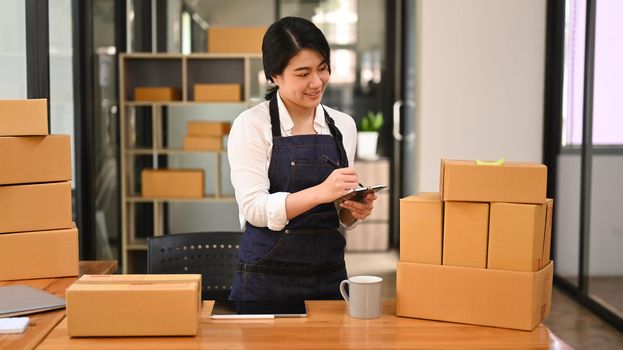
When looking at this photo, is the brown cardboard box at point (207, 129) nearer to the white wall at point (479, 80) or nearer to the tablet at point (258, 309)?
the white wall at point (479, 80)

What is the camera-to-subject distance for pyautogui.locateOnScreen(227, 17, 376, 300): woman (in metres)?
2.19

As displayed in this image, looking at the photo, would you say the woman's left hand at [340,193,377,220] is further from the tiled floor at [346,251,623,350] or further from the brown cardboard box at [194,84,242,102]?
the brown cardboard box at [194,84,242,102]

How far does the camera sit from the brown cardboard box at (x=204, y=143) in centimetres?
560

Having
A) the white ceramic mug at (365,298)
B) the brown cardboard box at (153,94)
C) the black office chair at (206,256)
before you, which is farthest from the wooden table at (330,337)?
the brown cardboard box at (153,94)

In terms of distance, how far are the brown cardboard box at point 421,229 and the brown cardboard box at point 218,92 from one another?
3772 millimetres

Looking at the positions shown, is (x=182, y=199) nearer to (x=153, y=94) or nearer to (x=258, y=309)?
(x=153, y=94)

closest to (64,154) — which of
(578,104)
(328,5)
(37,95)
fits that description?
(37,95)

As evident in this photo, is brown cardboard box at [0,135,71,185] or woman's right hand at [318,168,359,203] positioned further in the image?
brown cardboard box at [0,135,71,185]

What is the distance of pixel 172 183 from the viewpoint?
5.59m

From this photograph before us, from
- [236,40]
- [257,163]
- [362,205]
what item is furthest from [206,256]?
[236,40]

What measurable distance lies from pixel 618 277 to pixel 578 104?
→ 1263mm

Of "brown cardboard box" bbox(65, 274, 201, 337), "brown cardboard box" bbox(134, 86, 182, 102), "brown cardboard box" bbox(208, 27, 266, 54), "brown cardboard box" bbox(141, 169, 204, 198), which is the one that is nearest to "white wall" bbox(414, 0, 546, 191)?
"brown cardboard box" bbox(208, 27, 266, 54)

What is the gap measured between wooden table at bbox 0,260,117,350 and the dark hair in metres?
0.89

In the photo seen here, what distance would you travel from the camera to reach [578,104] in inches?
206
